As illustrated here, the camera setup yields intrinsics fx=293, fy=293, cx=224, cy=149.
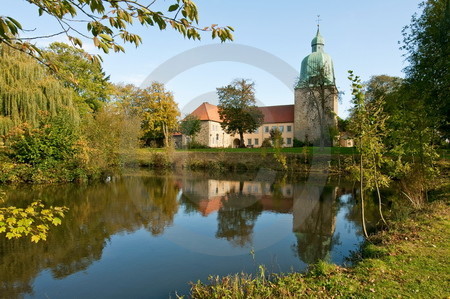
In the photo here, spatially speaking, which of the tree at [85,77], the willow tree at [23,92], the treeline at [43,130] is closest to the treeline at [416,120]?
the treeline at [43,130]

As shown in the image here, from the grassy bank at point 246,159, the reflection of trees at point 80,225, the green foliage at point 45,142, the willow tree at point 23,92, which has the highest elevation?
the willow tree at point 23,92

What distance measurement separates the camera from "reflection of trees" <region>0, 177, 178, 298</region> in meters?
6.49

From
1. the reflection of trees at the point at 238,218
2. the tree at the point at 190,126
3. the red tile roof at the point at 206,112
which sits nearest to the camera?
the reflection of trees at the point at 238,218

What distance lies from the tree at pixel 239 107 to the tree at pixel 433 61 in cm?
2177

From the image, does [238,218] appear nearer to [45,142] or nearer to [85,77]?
[45,142]

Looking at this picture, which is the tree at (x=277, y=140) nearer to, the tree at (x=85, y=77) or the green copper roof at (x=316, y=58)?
the green copper roof at (x=316, y=58)

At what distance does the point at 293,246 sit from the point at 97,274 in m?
4.95

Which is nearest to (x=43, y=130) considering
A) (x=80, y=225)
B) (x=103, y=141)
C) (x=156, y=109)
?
(x=103, y=141)

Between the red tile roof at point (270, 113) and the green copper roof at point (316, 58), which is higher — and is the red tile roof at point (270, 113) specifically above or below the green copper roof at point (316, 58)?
below

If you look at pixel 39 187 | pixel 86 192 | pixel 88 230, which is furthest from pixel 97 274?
pixel 39 187

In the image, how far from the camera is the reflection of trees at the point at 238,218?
904 cm

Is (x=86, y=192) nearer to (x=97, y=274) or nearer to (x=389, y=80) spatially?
(x=97, y=274)

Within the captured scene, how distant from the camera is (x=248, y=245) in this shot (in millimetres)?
8227

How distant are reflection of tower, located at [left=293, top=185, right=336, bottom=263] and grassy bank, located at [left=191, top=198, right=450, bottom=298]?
4.83 ft
